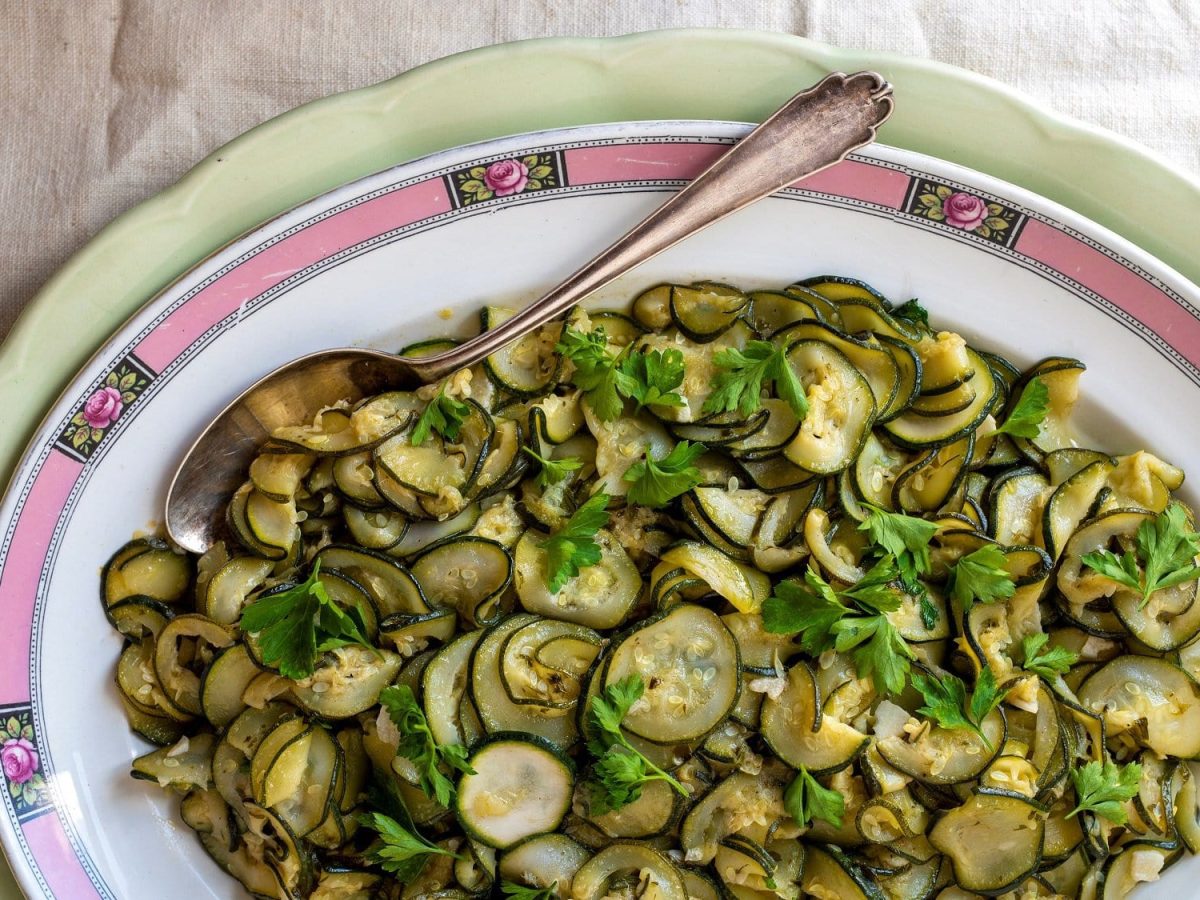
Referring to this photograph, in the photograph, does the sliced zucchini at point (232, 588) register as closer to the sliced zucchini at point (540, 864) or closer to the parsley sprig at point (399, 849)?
the parsley sprig at point (399, 849)

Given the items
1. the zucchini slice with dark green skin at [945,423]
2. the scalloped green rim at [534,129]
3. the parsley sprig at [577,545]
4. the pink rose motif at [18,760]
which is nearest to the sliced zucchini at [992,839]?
the zucchini slice with dark green skin at [945,423]

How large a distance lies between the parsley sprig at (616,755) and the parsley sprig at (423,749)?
305 mm

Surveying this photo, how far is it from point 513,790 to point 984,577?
126cm

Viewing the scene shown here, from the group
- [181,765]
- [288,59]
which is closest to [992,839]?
[181,765]

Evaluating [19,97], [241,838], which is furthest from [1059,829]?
[19,97]

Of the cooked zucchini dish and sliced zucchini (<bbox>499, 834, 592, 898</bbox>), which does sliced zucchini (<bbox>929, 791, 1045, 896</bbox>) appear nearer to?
the cooked zucchini dish

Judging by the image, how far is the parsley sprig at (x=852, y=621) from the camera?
2.44 metres

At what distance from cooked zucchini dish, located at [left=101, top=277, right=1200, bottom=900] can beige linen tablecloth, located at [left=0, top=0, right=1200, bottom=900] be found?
3.23 ft

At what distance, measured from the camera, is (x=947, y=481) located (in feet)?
8.62

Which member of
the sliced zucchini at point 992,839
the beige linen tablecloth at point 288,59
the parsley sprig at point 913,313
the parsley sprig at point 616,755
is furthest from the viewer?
the beige linen tablecloth at point 288,59

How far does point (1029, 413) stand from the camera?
266 centimetres

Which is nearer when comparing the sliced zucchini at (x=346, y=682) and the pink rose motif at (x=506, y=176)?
the sliced zucchini at (x=346, y=682)

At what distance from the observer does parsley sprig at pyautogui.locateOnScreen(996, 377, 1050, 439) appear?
2.66 meters

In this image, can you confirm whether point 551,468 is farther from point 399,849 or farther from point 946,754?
point 946,754
